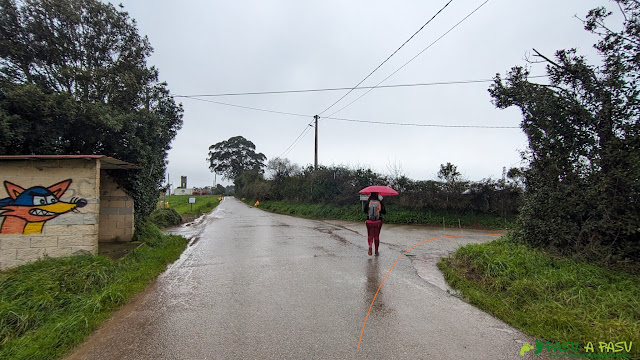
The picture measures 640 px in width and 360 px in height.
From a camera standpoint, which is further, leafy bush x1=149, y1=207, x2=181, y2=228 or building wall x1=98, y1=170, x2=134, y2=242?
leafy bush x1=149, y1=207, x2=181, y2=228

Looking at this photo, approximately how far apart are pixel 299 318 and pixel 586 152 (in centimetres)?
671

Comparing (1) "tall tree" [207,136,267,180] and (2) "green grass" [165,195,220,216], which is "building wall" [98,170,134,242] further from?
(1) "tall tree" [207,136,267,180]

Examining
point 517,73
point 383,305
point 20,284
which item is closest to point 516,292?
point 383,305

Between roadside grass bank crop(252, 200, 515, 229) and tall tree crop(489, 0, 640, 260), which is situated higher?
tall tree crop(489, 0, 640, 260)

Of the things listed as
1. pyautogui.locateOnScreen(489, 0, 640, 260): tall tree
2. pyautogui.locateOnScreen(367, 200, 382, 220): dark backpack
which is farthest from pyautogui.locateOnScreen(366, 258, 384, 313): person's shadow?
pyautogui.locateOnScreen(489, 0, 640, 260): tall tree

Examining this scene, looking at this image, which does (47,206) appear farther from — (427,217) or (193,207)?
(193,207)

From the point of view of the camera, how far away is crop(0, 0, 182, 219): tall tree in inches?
291

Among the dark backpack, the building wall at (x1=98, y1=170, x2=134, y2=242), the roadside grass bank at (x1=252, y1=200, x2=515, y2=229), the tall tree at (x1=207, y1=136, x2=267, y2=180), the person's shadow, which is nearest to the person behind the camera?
the person's shadow

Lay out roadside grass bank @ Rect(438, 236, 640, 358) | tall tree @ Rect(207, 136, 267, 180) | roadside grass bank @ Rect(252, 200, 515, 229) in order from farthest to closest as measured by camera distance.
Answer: tall tree @ Rect(207, 136, 267, 180) → roadside grass bank @ Rect(252, 200, 515, 229) → roadside grass bank @ Rect(438, 236, 640, 358)

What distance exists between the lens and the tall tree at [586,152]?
573 cm

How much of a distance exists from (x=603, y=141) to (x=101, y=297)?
9.27 metres

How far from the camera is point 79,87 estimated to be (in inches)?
336

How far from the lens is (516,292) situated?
482 cm

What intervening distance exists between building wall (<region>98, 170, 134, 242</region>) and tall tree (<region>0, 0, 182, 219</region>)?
35cm
